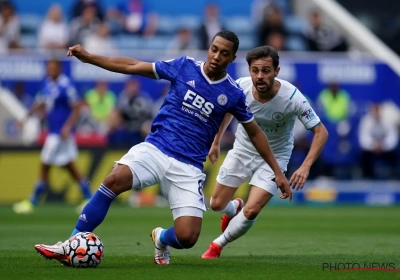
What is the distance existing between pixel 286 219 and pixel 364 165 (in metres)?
6.20

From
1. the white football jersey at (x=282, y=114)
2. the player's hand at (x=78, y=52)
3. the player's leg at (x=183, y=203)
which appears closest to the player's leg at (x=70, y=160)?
the white football jersey at (x=282, y=114)

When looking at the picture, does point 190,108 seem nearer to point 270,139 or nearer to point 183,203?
point 183,203

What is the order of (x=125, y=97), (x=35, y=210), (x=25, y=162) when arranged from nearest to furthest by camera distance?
(x=35, y=210), (x=25, y=162), (x=125, y=97)

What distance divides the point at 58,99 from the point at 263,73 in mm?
8650

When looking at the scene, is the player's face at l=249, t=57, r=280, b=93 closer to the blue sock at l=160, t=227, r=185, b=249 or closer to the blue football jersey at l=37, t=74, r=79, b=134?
the blue sock at l=160, t=227, r=185, b=249

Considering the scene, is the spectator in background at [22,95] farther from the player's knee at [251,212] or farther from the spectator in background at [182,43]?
the player's knee at [251,212]

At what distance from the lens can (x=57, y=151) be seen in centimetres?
1786

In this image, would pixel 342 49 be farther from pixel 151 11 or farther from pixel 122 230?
pixel 122 230

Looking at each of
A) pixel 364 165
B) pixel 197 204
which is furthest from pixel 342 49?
pixel 197 204

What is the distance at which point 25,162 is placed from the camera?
20.8m

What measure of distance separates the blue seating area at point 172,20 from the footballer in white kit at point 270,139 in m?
14.0

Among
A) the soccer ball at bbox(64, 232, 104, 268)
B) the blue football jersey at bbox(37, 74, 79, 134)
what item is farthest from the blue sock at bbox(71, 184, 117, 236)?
the blue football jersey at bbox(37, 74, 79, 134)

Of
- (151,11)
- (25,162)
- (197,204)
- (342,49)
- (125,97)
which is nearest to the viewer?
(197,204)

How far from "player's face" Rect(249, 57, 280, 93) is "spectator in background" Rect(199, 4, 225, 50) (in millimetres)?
13983
